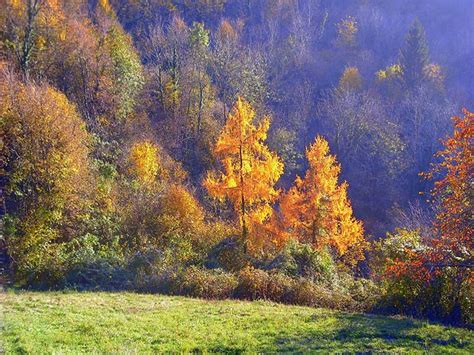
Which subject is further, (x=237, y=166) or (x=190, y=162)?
(x=190, y=162)

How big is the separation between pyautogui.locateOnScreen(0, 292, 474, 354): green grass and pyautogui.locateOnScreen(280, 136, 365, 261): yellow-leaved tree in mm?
15707

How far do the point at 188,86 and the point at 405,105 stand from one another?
26.1 metres

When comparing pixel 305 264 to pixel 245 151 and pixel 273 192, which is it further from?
pixel 245 151

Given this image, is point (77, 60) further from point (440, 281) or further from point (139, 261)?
point (440, 281)

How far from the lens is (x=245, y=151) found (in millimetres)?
27797

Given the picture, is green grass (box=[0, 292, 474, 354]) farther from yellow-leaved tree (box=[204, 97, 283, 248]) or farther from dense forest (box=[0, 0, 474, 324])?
yellow-leaved tree (box=[204, 97, 283, 248])

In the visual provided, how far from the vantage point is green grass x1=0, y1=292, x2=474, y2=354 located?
10867 millimetres

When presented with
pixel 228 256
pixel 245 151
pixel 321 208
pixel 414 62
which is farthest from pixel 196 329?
pixel 414 62

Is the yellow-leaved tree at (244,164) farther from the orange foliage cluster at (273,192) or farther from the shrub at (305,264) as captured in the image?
the shrub at (305,264)

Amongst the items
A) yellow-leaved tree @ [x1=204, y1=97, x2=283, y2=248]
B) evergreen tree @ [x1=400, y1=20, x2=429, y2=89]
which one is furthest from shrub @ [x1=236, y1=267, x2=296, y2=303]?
evergreen tree @ [x1=400, y1=20, x2=429, y2=89]

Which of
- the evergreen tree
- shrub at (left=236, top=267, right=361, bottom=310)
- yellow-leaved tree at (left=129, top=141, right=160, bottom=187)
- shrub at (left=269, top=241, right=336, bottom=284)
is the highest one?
the evergreen tree

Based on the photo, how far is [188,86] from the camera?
54219 mm

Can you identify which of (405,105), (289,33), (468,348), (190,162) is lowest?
(468,348)

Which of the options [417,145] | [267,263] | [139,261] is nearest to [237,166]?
[267,263]
